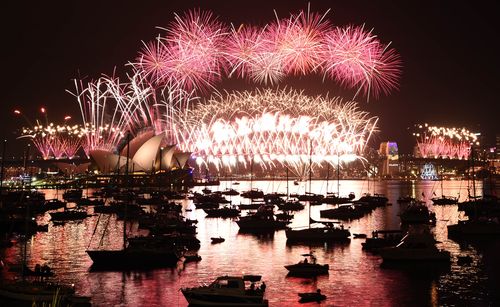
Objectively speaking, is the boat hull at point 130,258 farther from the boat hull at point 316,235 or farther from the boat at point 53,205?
the boat at point 53,205

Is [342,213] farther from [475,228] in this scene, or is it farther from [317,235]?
[317,235]

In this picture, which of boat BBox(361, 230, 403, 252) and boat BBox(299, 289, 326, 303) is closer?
boat BBox(299, 289, 326, 303)

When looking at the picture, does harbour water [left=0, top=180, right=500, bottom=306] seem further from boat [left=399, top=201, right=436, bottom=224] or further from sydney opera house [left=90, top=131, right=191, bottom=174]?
sydney opera house [left=90, top=131, right=191, bottom=174]

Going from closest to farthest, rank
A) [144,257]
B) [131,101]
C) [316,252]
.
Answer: [144,257], [316,252], [131,101]

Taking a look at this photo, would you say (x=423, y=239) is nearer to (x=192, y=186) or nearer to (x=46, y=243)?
(x=46, y=243)

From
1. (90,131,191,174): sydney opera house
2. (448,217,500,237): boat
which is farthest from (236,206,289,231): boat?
(90,131,191,174): sydney opera house

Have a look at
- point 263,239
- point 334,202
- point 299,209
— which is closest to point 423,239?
point 263,239
